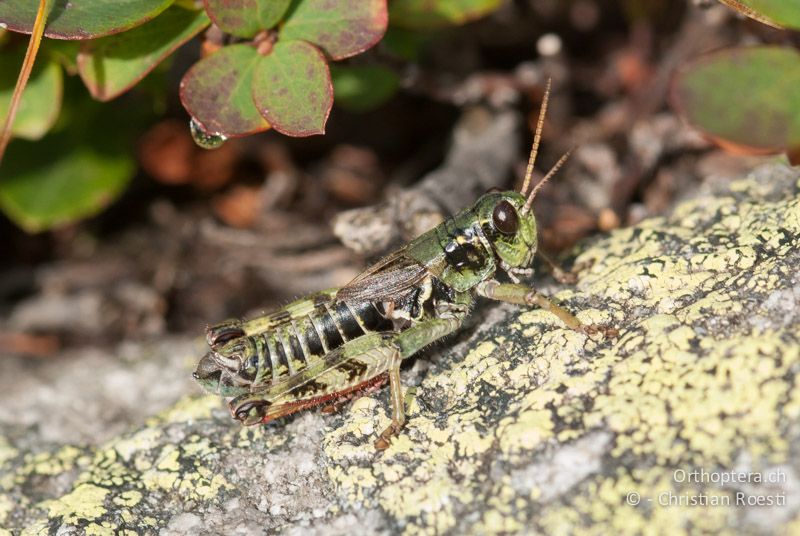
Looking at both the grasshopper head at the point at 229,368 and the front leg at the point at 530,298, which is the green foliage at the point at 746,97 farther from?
the grasshopper head at the point at 229,368

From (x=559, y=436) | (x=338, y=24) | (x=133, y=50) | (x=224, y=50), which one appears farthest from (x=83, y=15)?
(x=559, y=436)

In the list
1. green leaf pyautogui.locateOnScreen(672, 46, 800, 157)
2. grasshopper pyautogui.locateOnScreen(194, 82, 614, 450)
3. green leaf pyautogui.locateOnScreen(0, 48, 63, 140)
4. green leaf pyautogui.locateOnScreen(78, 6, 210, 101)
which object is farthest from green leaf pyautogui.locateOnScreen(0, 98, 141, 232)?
green leaf pyautogui.locateOnScreen(672, 46, 800, 157)

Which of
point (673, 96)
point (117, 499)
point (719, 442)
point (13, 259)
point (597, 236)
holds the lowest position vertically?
point (13, 259)

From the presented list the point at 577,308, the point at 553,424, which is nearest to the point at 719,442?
the point at 553,424

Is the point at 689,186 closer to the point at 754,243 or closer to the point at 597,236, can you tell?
the point at 597,236

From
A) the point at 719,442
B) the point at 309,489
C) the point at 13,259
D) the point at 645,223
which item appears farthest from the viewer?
the point at 13,259

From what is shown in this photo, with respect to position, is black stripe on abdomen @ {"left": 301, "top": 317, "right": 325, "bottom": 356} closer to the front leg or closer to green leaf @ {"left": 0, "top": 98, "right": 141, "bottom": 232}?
the front leg
